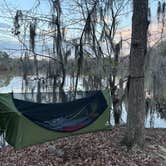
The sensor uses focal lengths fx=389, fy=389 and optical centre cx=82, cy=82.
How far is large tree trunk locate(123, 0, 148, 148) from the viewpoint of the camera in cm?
697

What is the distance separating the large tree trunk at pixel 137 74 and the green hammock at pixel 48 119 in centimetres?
60

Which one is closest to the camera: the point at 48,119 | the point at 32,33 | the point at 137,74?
the point at 48,119

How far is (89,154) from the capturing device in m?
6.60

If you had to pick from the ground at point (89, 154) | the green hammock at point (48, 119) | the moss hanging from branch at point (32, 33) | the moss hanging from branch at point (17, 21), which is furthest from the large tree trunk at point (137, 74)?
the moss hanging from branch at point (17, 21)

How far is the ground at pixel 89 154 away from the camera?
6.43 metres

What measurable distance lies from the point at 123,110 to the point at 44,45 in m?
2.91

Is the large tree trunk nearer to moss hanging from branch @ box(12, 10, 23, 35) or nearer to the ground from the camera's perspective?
the ground

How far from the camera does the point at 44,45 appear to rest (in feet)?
32.9

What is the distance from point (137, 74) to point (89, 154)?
5.47ft

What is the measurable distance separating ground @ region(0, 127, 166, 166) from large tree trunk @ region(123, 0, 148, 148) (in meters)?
0.26

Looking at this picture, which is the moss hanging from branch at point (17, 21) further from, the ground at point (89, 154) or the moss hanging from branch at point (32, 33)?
the ground at point (89, 154)

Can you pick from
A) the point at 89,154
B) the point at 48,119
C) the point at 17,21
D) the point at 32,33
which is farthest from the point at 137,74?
the point at 17,21

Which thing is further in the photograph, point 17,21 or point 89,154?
point 17,21

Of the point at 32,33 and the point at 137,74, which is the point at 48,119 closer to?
the point at 137,74
